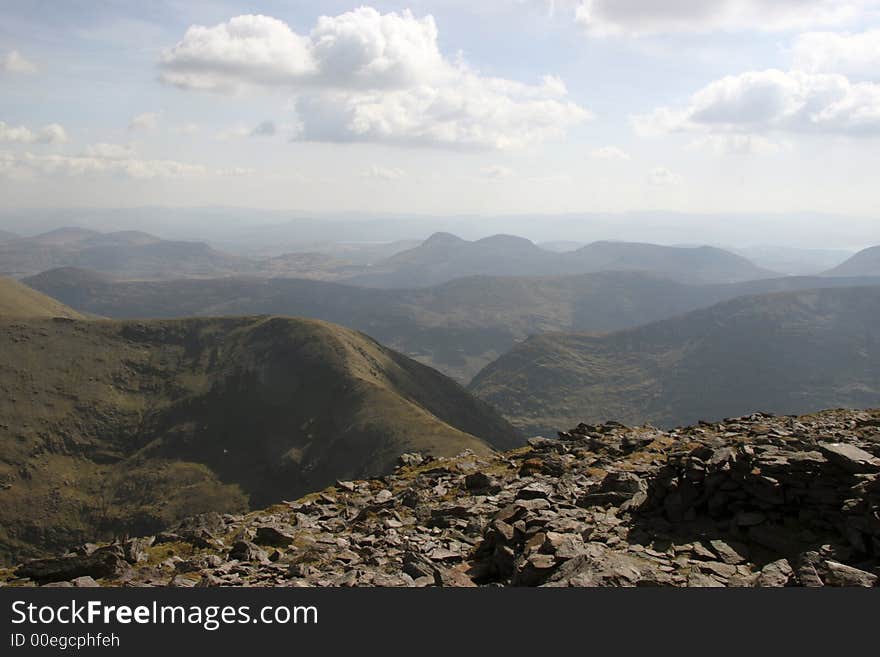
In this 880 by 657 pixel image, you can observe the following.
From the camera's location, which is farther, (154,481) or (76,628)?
(154,481)

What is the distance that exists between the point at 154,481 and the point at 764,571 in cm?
20811

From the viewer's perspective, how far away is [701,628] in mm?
14602

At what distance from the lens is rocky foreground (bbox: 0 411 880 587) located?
18.6 meters

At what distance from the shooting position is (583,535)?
73.6ft

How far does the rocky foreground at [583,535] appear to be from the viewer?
61.1 feet

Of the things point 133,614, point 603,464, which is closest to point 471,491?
point 603,464

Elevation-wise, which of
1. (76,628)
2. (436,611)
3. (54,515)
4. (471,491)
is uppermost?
(436,611)

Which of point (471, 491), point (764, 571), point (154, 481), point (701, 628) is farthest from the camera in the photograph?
point (154, 481)

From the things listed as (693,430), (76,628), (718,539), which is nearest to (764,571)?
(718,539)

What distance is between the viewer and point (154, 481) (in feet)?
622

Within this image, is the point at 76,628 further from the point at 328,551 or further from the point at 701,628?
the point at 701,628

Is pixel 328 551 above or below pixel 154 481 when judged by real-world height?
above

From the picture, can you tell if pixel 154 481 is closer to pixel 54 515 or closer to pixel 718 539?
pixel 54 515

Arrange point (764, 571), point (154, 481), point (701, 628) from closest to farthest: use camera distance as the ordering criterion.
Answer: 1. point (701, 628)
2. point (764, 571)
3. point (154, 481)
